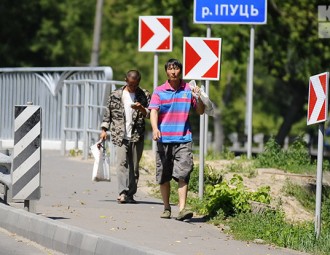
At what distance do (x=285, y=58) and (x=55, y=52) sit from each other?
24.1 metres

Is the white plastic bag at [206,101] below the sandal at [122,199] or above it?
above

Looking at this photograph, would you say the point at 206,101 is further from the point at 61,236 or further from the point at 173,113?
the point at 61,236

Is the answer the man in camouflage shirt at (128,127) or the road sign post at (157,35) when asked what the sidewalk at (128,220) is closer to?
the man in camouflage shirt at (128,127)

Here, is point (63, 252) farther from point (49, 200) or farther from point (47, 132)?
point (47, 132)

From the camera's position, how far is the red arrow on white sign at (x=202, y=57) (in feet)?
56.2

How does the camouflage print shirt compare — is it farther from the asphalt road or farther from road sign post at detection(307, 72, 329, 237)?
the asphalt road

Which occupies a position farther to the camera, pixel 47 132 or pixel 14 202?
pixel 47 132

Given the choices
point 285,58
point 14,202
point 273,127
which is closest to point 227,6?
point 14,202

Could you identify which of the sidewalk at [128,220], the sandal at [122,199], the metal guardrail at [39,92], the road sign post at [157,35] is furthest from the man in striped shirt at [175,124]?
the metal guardrail at [39,92]

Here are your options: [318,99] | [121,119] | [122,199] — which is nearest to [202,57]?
[121,119]

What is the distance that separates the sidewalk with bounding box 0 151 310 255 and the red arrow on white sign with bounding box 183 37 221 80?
5.77 ft

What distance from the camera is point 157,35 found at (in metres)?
21.3

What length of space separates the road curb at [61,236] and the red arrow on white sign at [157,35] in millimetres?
6485

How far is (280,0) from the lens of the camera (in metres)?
43.3
